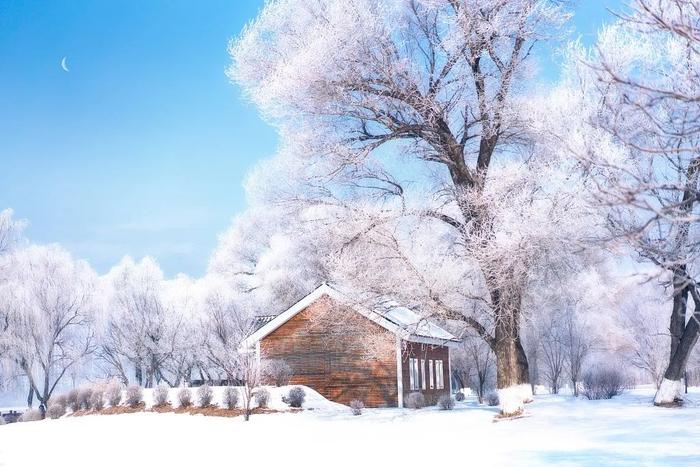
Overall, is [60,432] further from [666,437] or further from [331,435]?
[666,437]

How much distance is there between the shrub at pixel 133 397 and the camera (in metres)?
29.0

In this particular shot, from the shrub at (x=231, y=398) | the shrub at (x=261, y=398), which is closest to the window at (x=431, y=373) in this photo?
the shrub at (x=261, y=398)

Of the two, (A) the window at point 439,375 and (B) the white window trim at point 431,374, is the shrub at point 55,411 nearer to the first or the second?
(B) the white window trim at point 431,374

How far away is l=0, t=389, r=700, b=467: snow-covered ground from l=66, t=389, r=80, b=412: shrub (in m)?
A: 8.40

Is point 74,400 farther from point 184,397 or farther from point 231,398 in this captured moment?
point 231,398

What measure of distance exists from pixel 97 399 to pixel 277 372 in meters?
7.37

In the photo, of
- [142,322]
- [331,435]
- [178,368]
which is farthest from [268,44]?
[178,368]

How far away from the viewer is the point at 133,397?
29016mm

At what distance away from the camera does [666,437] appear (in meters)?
12.6

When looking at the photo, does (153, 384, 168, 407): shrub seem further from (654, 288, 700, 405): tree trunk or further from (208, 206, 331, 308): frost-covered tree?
(654, 288, 700, 405): tree trunk

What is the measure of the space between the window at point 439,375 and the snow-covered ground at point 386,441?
10.6 metres

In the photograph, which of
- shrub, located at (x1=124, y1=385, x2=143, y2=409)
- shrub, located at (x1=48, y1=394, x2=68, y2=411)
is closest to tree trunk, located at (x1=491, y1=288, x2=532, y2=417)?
shrub, located at (x1=124, y1=385, x2=143, y2=409)

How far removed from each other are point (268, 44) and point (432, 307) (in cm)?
776

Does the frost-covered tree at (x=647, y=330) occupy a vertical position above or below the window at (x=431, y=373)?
above
